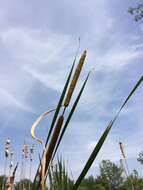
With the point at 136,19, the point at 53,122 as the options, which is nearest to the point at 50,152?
the point at 53,122

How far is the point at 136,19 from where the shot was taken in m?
11.9

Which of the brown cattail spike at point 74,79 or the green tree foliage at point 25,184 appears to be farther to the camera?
the green tree foliage at point 25,184

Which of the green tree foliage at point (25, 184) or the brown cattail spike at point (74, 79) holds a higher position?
the brown cattail spike at point (74, 79)

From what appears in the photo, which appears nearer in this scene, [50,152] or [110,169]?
[50,152]

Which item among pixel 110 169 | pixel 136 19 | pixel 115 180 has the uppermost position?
pixel 136 19

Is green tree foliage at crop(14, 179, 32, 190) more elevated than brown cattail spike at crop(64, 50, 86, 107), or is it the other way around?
brown cattail spike at crop(64, 50, 86, 107)

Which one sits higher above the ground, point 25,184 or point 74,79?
point 74,79

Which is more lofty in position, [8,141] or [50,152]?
[8,141]

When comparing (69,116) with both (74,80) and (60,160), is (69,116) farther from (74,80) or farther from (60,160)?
(60,160)

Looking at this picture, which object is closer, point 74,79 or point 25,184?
point 74,79

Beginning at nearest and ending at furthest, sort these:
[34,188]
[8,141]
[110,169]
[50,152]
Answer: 1. [50,152]
2. [34,188]
3. [8,141]
4. [110,169]

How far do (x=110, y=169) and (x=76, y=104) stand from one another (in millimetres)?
32678

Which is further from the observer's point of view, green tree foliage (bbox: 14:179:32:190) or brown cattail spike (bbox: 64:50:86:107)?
green tree foliage (bbox: 14:179:32:190)

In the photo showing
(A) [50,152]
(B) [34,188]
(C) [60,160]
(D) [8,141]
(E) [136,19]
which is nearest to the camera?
(A) [50,152]
